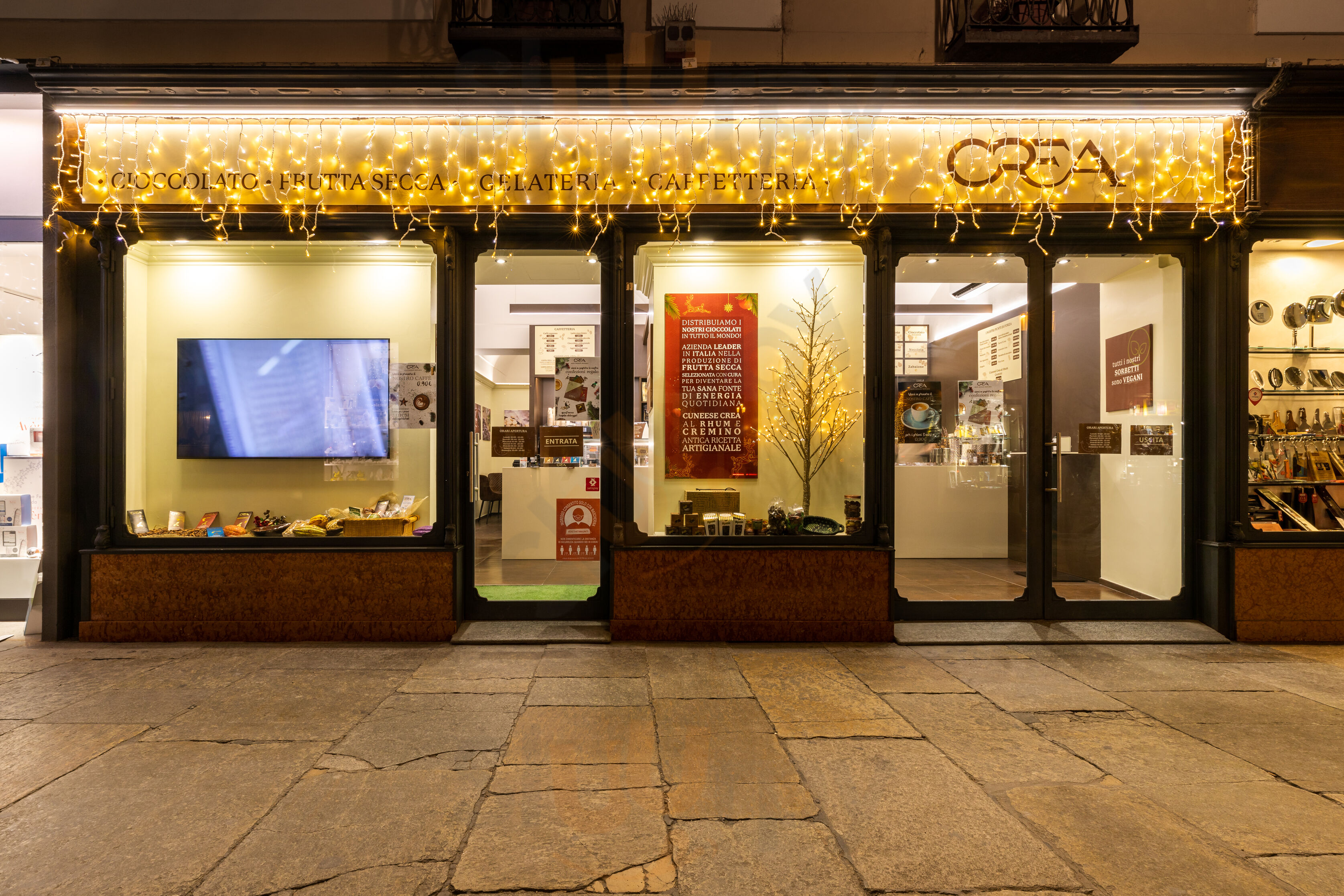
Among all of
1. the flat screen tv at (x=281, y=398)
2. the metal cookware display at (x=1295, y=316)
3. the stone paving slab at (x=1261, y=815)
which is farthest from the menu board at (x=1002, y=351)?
the flat screen tv at (x=281, y=398)

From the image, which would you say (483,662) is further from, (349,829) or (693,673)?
(349,829)

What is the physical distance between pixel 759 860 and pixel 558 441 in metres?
3.64

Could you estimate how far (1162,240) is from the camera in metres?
5.23

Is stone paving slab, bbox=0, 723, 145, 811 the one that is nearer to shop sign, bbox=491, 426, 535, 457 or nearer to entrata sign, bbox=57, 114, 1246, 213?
shop sign, bbox=491, 426, 535, 457

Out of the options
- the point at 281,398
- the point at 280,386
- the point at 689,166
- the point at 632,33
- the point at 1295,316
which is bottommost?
the point at 281,398

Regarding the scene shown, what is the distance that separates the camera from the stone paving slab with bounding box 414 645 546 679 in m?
4.21

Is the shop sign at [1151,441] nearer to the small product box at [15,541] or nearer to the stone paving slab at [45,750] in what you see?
the stone paving slab at [45,750]

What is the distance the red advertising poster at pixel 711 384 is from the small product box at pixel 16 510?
5519 mm

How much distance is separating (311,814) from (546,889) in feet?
3.58

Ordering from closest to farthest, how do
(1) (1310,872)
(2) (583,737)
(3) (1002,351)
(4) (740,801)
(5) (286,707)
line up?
(1) (1310,872) < (4) (740,801) < (2) (583,737) < (5) (286,707) < (3) (1002,351)

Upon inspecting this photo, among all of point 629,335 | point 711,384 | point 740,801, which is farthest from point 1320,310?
point 740,801

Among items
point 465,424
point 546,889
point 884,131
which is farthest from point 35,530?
point 884,131

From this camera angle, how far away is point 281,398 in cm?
558

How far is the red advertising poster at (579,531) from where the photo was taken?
5391 millimetres
